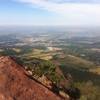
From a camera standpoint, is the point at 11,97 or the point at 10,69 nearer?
the point at 11,97

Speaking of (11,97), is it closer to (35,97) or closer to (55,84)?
(35,97)

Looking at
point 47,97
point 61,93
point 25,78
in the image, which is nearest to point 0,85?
point 25,78

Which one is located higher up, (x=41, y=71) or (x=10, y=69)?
(x=10, y=69)

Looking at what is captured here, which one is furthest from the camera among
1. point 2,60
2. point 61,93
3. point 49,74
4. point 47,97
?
point 49,74

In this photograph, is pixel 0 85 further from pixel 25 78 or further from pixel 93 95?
pixel 93 95

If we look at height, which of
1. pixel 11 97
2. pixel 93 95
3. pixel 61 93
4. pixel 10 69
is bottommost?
pixel 93 95

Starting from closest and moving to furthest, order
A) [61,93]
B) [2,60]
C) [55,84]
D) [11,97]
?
[11,97] → [2,60] → [61,93] → [55,84]
